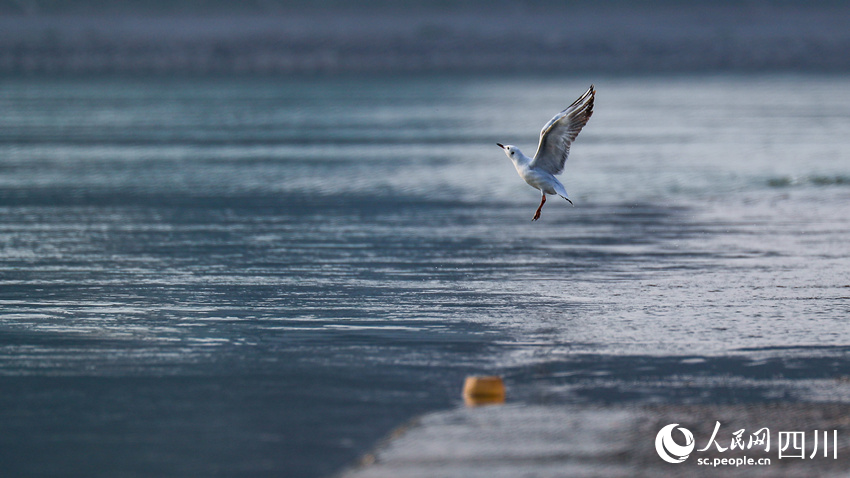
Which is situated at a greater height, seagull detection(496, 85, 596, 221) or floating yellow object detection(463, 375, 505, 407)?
seagull detection(496, 85, 596, 221)

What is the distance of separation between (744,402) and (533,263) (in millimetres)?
5613

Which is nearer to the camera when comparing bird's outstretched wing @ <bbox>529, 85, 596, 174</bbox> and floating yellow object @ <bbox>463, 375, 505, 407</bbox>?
floating yellow object @ <bbox>463, 375, 505, 407</bbox>

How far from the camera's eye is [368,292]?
1166cm

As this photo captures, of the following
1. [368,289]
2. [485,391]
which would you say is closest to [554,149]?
[368,289]

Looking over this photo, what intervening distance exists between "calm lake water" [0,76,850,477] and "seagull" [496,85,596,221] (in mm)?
1001

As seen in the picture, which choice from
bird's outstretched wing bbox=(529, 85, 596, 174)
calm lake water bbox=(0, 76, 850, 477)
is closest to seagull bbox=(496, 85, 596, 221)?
bird's outstretched wing bbox=(529, 85, 596, 174)

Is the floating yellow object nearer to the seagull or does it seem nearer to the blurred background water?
the blurred background water

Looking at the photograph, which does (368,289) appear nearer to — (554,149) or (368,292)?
(368,292)

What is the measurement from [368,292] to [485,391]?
3918 mm

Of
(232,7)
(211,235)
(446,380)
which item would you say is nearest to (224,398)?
(446,380)

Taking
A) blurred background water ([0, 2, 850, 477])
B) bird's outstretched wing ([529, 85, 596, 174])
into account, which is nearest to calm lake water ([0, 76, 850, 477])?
blurred background water ([0, 2, 850, 477])

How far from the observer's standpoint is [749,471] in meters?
6.57

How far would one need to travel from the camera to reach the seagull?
11617 mm

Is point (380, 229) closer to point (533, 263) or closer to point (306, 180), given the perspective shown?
point (533, 263)
